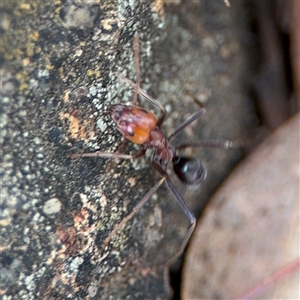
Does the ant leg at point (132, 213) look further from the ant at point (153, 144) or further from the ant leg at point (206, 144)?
the ant leg at point (206, 144)

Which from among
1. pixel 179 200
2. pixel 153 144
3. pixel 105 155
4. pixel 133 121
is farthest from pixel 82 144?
pixel 179 200

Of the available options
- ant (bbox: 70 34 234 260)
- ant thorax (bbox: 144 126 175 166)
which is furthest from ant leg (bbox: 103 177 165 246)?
ant thorax (bbox: 144 126 175 166)

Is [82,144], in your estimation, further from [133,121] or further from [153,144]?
[153,144]

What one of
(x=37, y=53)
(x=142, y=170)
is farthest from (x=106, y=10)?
(x=142, y=170)

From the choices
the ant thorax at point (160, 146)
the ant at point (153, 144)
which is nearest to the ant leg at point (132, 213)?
the ant at point (153, 144)

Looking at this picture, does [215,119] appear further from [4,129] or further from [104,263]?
[4,129]

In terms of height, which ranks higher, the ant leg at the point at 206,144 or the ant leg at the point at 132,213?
the ant leg at the point at 132,213
